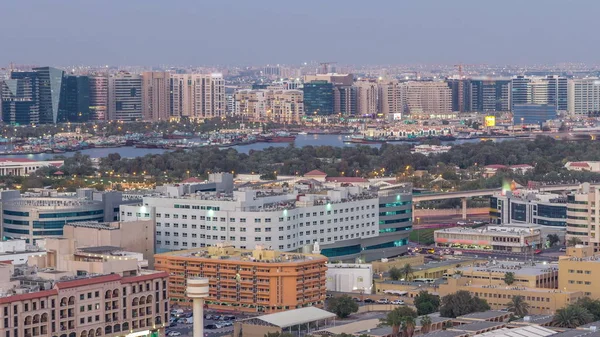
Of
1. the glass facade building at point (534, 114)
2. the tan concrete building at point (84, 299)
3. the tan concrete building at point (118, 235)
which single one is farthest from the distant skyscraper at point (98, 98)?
the tan concrete building at point (84, 299)

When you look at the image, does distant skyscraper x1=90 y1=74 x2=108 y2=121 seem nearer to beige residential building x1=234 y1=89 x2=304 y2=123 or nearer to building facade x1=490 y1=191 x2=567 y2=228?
beige residential building x1=234 y1=89 x2=304 y2=123

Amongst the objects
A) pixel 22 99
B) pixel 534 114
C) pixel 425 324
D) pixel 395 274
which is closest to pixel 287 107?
pixel 534 114

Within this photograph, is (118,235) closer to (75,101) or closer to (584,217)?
(584,217)

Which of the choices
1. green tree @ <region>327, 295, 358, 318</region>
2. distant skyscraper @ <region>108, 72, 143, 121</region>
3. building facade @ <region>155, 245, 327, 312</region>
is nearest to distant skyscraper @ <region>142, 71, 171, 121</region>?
distant skyscraper @ <region>108, 72, 143, 121</region>

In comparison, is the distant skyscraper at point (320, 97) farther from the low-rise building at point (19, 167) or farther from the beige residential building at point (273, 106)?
the low-rise building at point (19, 167)

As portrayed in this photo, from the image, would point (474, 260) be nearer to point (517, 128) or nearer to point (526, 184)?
point (526, 184)

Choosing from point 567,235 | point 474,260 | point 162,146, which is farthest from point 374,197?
point 162,146
